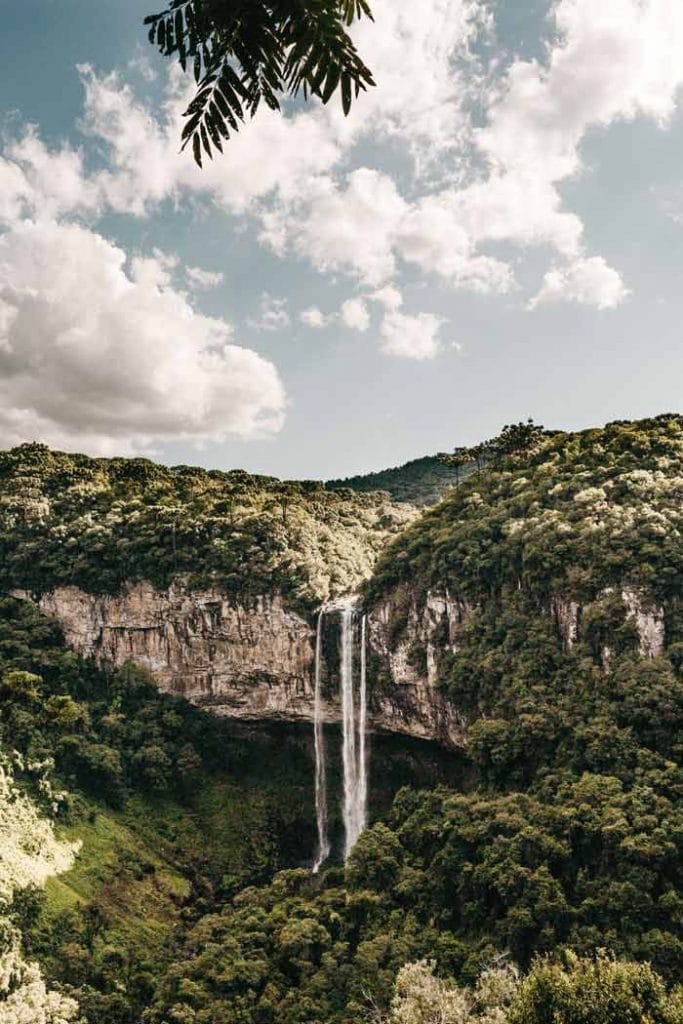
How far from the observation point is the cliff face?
3981 cm

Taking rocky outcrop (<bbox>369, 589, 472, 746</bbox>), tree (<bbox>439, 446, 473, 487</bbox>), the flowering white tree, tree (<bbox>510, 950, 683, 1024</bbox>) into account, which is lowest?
the flowering white tree

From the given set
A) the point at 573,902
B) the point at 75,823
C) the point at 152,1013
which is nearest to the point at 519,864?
the point at 573,902

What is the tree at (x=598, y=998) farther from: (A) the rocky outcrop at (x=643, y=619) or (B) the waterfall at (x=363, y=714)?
(B) the waterfall at (x=363, y=714)

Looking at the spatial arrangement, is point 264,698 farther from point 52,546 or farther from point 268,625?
point 52,546

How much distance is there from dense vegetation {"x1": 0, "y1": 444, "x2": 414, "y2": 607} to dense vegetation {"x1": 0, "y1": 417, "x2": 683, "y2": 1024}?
387 centimetres

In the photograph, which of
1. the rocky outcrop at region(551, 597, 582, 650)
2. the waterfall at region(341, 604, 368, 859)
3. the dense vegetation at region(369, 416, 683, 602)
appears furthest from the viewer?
the waterfall at region(341, 604, 368, 859)

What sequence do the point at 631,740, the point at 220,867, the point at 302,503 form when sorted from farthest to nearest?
the point at 302,503
the point at 220,867
the point at 631,740

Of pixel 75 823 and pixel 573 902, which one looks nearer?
pixel 573 902

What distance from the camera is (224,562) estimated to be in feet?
137

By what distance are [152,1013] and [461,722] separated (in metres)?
17.4

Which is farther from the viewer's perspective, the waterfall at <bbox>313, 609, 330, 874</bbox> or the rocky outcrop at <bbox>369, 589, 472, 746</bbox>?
the waterfall at <bbox>313, 609, 330, 874</bbox>

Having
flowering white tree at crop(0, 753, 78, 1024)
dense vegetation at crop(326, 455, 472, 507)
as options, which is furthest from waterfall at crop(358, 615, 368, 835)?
dense vegetation at crop(326, 455, 472, 507)

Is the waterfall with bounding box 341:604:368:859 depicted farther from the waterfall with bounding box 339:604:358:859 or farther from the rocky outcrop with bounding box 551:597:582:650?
the rocky outcrop with bounding box 551:597:582:650

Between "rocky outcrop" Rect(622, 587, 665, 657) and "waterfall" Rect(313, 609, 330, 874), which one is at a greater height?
"rocky outcrop" Rect(622, 587, 665, 657)
